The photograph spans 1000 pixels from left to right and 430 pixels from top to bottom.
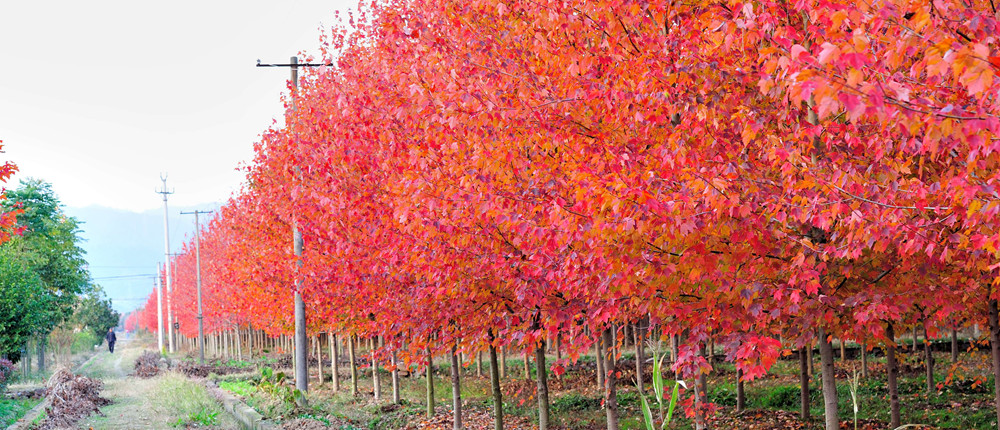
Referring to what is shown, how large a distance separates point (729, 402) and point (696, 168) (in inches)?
489

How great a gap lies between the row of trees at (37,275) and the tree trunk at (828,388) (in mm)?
20599

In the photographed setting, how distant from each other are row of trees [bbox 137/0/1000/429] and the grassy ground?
4694 millimetres

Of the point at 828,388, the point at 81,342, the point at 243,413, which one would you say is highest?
the point at 828,388

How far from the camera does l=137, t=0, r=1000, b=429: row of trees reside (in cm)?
396

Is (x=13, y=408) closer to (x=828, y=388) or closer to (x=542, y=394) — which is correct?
(x=542, y=394)

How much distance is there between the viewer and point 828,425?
6.16 m

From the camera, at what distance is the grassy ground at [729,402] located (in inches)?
534

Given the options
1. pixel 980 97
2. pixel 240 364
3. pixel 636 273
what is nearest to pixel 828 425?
pixel 636 273

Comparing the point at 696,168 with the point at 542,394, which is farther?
the point at 542,394

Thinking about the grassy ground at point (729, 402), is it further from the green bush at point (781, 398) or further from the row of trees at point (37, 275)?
the row of trees at point (37, 275)

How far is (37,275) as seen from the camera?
29078 mm

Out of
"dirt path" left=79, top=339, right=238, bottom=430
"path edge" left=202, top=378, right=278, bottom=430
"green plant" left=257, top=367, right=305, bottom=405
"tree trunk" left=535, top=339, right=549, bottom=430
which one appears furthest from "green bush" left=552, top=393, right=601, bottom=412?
"dirt path" left=79, top=339, right=238, bottom=430

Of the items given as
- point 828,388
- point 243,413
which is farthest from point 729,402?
point 828,388

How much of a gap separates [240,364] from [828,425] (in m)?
34.5
